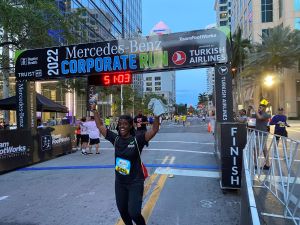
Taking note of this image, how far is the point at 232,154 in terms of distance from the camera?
8.20 meters

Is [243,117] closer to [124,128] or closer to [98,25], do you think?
[124,128]

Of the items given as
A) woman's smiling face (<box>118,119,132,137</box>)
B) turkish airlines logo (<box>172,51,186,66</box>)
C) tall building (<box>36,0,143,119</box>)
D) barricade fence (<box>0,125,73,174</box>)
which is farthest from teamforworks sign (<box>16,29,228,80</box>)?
woman's smiling face (<box>118,119,132,137</box>)

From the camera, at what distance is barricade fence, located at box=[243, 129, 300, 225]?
575 centimetres

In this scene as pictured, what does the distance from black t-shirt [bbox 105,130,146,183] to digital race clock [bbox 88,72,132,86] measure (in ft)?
31.6

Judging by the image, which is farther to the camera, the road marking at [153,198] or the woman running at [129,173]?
the road marking at [153,198]

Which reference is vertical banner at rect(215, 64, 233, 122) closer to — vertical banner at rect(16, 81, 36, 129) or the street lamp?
vertical banner at rect(16, 81, 36, 129)

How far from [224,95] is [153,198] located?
5837 millimetres

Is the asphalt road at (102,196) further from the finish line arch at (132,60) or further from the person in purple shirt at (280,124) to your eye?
the finish line arch at (132,60)

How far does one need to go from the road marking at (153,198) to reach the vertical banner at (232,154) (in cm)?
138

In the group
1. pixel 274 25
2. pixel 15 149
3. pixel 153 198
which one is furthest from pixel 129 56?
pixel 274 25

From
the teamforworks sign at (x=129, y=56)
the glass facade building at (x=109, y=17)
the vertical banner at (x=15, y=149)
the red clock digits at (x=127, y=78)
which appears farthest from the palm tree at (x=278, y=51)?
the vertical banner at (x=15, y=149)

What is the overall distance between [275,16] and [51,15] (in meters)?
52.2

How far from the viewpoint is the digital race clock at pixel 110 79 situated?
47.8 ft

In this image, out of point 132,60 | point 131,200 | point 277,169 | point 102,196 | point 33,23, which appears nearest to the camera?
point 131,200
